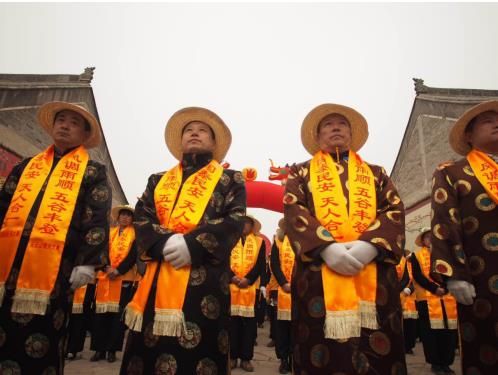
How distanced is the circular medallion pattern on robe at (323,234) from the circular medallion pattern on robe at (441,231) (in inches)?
31.6

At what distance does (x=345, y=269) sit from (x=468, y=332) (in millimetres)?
935

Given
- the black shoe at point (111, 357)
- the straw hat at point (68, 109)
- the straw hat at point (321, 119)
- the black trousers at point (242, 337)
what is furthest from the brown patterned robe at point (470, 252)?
the black shoe at point (111, 357)

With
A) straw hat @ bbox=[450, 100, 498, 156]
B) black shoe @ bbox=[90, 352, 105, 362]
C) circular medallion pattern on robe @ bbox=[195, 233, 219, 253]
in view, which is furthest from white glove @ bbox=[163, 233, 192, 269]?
black shoe @ bbox=[90, 352, 105, 362]

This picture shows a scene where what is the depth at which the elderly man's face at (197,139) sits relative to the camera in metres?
2.87

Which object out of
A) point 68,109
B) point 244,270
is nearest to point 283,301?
point 244,270

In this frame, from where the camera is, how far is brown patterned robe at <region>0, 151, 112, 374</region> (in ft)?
7.05

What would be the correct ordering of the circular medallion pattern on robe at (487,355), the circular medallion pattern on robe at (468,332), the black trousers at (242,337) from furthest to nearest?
the black trousers at (242,337)
the circular medallion pattern on robe at (468,332)
the circular medallion pattern on robe at (487,355)

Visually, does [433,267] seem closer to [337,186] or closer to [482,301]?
[482,301]

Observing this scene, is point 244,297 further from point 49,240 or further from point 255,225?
point 49,240

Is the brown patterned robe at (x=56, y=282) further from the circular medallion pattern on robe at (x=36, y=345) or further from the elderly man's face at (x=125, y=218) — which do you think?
the elderly man's face at (x=125, y=218)

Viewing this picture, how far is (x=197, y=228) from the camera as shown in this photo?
2326mm

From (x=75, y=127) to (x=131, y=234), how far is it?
3.10 metres

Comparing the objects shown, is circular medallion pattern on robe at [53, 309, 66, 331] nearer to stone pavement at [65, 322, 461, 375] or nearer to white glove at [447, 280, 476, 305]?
stone pavement at [65, 322, 461, 375]

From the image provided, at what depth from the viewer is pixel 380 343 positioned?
2.03 meters
